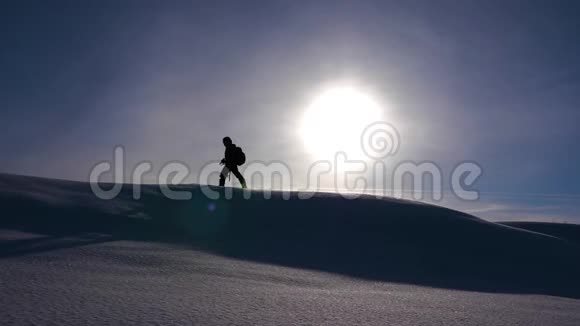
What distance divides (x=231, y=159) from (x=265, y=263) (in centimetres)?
594

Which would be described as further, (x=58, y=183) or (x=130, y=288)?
(x=58, y=183)

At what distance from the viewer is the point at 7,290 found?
221cm

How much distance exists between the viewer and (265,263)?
445 centimetres

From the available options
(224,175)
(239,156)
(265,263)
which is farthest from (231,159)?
(265,263)

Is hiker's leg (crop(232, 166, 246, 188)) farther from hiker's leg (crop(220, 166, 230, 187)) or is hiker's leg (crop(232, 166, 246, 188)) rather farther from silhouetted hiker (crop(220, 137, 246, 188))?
hiker's leg (crop(220, 166, 230, 187))

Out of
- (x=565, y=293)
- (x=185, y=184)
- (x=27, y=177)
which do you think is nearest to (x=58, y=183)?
(x=27, y=177)

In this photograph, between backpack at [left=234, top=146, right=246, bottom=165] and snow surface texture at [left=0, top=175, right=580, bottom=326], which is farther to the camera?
backpack at [left=234, top=146, right=246, bottom=165]

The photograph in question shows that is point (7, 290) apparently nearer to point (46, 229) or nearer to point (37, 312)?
point (37, 312)

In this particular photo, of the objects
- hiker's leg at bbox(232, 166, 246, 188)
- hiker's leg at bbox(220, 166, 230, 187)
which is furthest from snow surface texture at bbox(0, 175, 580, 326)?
hiker's leg at bbox(232, 166, 246, 188)

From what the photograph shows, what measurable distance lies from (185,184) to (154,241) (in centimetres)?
408

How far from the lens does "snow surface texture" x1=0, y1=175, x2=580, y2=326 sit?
7.56 feet

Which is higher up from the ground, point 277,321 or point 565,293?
point 277,321

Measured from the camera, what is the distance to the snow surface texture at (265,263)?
2.30m

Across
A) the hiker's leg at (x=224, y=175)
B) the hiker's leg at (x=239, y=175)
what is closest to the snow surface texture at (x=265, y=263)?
the hiker's leg at (x=224, y=175)
